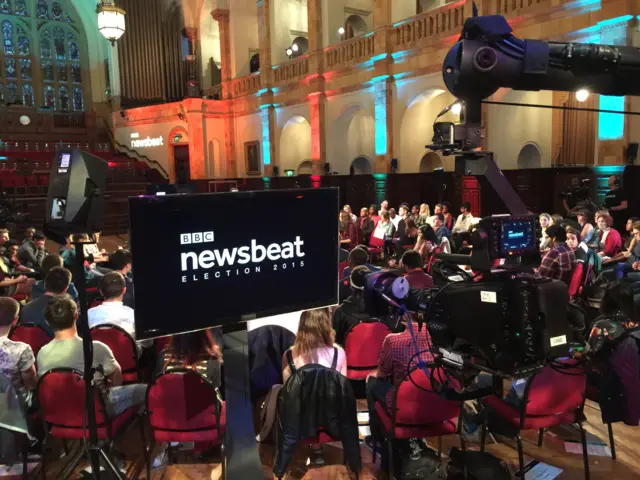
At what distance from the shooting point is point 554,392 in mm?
2777

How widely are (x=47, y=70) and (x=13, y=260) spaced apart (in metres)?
17.2

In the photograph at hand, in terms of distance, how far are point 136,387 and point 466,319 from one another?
2.01m

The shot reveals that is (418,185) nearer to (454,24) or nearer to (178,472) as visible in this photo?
(454,24)

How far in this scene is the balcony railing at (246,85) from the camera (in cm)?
1681

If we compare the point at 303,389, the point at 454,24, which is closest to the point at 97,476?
the point at 303,389

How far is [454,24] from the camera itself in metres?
10.2

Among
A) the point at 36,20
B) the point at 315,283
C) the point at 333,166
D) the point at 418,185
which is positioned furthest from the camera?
the point at 36,20

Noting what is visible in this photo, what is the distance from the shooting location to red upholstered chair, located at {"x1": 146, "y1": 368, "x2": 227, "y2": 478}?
8.76ft

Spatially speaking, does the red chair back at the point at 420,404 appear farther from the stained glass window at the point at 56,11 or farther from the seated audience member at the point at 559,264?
the stained glass window at the point at 56,11

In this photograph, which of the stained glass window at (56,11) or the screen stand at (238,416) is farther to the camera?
the stained glass window at (56,11)

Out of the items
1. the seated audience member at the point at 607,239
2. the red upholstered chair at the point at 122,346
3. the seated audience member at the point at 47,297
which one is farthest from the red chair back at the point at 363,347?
the seated audience member at the point at 607,239

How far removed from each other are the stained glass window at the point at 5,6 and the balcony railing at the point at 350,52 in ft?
44.8

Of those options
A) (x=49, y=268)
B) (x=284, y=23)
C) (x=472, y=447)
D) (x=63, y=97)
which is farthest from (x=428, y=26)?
(x=63, y=97)

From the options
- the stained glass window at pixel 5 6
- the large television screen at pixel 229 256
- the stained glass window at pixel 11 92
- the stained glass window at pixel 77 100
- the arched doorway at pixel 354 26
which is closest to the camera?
the large television screen at pixel 229 256
